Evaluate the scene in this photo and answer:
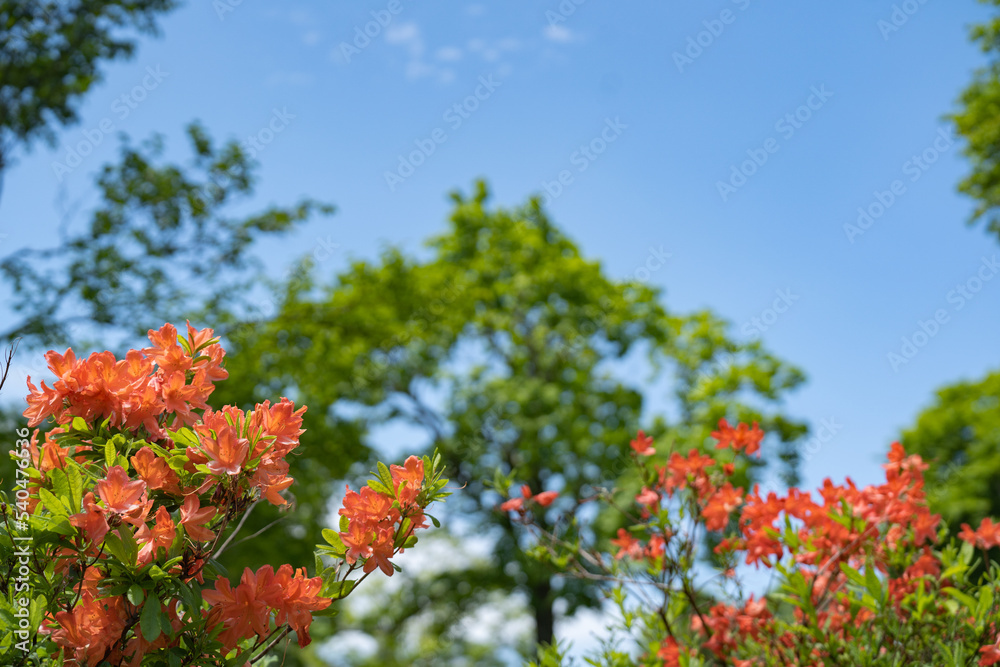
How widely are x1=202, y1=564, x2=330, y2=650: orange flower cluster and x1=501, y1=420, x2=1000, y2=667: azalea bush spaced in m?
1.40

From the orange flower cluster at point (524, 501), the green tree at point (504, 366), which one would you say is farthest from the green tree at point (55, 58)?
the orange flower cluster at point (524, 501)

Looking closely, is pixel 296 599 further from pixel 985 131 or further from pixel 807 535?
pixel 985 131

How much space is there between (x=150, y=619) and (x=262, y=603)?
276mm

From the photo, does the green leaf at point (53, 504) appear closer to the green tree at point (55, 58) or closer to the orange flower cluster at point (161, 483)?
the orange flower cluster at point (161, 483)

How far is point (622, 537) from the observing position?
363 centimetres

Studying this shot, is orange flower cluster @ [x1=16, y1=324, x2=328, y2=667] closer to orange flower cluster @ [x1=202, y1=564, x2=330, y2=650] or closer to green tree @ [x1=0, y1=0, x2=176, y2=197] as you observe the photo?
orange flower cluster @ [x1=202, y1=564, x2=330, y2=650]

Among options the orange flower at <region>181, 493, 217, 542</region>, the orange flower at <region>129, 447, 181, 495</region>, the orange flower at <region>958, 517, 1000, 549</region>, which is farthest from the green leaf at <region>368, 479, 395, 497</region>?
the orange flower at <region>958, 517, 1000, 549</region>

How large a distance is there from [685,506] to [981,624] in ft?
4.02

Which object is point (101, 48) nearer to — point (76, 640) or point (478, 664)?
point (76, 640)

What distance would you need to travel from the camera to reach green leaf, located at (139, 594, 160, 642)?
1.52 meters

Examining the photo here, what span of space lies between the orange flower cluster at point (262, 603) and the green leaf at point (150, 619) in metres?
0.15

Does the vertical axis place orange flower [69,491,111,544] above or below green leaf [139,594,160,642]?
above

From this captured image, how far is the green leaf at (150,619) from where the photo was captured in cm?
152

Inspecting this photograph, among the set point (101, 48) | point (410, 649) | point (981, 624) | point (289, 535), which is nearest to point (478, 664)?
point (410, 649)
